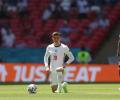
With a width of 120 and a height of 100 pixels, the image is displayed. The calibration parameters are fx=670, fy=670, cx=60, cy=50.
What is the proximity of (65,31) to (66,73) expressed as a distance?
5928 millimetres

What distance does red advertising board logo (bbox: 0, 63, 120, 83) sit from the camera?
31156 millimetres

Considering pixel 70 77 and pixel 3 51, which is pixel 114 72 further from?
pixel 3 51

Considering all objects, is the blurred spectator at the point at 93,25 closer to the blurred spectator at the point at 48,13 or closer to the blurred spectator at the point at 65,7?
the blurred spectator at the point at 65,7

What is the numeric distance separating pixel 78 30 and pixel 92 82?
6.28 m

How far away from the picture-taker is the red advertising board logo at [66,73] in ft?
102

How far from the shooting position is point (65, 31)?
37.1 meters

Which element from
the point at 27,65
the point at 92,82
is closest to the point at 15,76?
the point at 27,65

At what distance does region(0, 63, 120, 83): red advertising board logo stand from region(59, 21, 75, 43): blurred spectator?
17.3ft

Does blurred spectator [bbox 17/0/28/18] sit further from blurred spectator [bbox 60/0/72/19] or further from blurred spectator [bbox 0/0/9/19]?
blurred spectator [bbox 60/0/72/19]

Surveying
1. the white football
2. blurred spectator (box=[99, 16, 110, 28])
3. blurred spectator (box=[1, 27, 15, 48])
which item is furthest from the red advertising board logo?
the white football

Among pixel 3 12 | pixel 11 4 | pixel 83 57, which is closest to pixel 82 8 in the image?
pixel 11 4

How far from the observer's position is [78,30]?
1463 inches

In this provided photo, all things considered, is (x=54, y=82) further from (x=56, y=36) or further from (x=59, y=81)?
(x=56, y=36)

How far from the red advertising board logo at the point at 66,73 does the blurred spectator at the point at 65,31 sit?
5.26 metres
